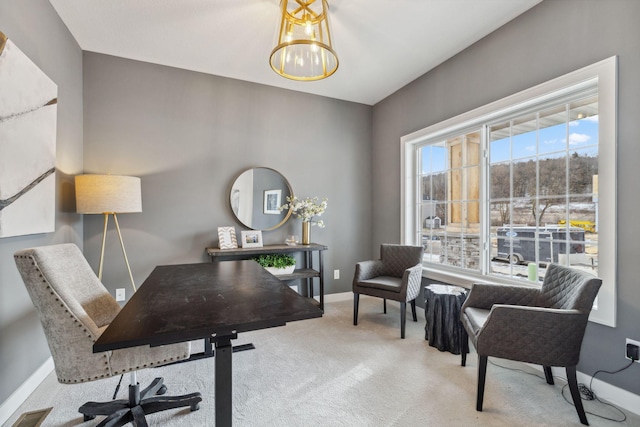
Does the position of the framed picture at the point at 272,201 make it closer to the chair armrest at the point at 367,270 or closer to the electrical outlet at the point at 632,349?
the chair armrest at the point at 367,270

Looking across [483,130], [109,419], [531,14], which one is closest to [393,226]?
[483,130]

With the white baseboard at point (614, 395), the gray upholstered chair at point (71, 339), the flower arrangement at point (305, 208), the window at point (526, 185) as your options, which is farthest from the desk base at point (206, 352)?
the white baseboard at point (614, 395)

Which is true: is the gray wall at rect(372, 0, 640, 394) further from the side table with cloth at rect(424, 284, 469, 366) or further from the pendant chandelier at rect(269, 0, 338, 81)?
the pendant chandelier at rect(269, 0, 338, 81)

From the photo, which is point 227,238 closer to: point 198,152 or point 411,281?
point 198,152

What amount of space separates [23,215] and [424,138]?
137 inches

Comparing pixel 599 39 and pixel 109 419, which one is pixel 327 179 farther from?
pixel 109 419

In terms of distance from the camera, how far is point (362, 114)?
163 inches

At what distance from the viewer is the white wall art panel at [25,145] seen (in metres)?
1.57

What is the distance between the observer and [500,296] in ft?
6.98

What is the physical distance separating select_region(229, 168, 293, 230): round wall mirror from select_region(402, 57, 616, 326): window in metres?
1.66

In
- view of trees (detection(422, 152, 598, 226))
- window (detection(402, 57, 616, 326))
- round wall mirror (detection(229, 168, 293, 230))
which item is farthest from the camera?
round wall mirror (detection(229, 168, 293, 230))

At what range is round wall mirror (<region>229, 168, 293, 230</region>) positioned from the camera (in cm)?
338

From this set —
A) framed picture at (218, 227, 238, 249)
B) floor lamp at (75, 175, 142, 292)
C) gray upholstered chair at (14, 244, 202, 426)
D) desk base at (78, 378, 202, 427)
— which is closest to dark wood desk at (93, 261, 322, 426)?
gray upholstered chair at (14, 244, 202, 426)

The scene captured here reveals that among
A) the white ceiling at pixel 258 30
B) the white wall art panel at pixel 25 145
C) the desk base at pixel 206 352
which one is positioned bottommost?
the desk base at pixel 206 352
